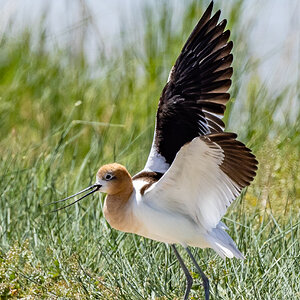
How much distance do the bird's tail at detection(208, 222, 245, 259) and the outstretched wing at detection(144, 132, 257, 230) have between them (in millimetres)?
58

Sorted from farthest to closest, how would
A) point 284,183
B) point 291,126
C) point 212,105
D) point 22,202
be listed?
point 291,126 → point 284,183 → point 22,202 → point 212,105

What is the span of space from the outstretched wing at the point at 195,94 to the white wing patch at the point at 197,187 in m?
0.30

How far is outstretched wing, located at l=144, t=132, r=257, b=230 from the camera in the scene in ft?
11.9

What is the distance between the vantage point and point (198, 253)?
179 inches

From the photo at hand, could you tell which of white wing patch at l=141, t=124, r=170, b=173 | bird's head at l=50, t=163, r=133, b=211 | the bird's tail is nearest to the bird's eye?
bird's head at l=50, t=163, r=133, b=211

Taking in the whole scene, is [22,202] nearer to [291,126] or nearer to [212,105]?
[212,105]

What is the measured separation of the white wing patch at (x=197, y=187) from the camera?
370 centimetres

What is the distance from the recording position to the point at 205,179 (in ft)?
12.8

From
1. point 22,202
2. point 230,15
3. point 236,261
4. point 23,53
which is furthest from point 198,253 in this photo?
point 23,53

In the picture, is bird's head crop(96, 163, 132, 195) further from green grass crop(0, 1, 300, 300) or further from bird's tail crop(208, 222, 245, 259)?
bird's tail crop(208, 222, 245, 259)

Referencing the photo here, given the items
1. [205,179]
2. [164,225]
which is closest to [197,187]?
[205,179]

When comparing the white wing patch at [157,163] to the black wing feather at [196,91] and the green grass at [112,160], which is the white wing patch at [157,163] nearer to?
the black wing feather at [196,91]

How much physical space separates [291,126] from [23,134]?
2169mm

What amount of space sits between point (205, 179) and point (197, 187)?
0.30 ft
